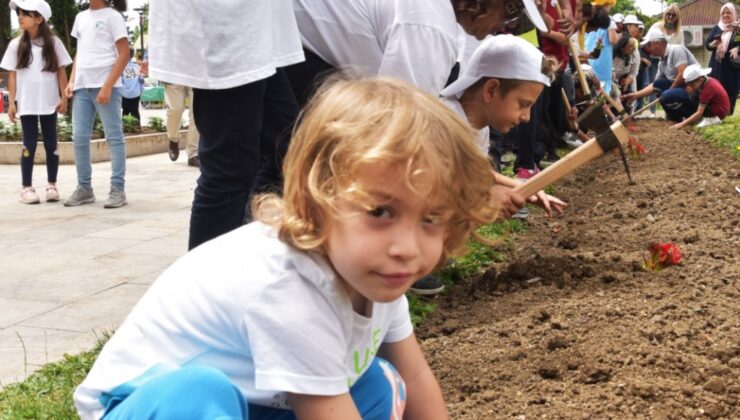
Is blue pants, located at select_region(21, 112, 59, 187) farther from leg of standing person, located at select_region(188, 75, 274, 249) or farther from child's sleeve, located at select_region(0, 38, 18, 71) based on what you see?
leg of standing person, located at select_region(188, 75, 274, 249)

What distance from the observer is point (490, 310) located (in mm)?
3549

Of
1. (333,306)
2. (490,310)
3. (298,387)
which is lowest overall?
(490,310)

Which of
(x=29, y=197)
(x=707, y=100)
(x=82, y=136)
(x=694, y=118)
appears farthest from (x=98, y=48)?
(x=707, y=100)

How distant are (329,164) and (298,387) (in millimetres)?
377

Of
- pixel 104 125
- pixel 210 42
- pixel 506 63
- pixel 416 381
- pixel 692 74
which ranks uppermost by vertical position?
pixel 210 42

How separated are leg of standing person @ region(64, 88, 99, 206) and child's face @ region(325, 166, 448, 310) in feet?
17.7

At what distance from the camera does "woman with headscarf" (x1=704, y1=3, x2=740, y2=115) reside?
1458 cm

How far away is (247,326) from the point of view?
158cm

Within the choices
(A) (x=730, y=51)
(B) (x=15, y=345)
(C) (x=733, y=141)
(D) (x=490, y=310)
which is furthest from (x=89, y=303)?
(A) (x=730, y=51)

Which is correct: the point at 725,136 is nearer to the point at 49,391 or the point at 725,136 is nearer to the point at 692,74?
the point at 692,74

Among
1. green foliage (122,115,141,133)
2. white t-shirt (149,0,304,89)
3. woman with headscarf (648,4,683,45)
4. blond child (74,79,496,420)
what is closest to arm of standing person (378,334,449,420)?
blond child (74,79,496,420)

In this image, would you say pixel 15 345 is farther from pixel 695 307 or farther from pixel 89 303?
pixel 695 307

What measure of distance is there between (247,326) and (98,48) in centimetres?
537

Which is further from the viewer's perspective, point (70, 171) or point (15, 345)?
point (70, 171)
